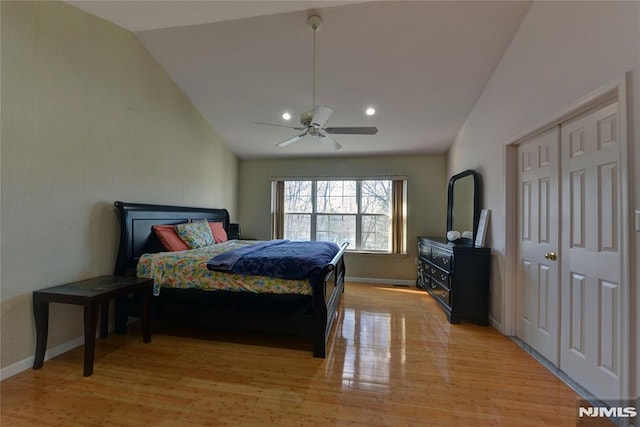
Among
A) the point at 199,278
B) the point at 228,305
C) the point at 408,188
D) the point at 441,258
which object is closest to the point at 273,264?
the point at 228,305

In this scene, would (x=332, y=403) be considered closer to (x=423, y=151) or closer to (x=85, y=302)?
(x=85, y=302)

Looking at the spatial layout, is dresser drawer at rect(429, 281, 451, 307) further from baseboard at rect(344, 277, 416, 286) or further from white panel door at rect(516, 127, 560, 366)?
baseboard at rect(344, 277, 416, 286)

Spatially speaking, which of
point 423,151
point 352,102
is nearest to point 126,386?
point 352,102

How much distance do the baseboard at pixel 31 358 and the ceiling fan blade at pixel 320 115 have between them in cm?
304

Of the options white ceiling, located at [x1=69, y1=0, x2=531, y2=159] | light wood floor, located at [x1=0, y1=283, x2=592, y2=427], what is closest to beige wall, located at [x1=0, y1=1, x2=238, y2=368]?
white ceiling, located at [x1=69, y1=0, x2=531, y2=159]

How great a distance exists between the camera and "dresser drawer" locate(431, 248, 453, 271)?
3312 millimetres

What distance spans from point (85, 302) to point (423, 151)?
5048 millimetres

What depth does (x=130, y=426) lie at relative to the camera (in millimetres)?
1537

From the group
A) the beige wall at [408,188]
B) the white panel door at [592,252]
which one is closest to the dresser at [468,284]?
the white panel door at [592,252]

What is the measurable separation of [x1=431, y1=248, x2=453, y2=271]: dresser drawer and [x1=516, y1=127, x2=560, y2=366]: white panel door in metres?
0.73

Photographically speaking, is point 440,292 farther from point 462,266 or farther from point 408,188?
point 408,188

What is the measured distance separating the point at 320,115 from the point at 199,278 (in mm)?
1976

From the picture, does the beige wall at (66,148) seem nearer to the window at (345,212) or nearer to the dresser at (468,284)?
the window at (345,212)

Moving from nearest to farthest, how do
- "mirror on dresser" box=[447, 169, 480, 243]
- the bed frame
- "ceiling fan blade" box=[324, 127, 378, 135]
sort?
the bed frame, "ceiling fan blade" box=[324, 127, 378, 135], "mirror on dresser" box=[447, 169, 480, 243]
